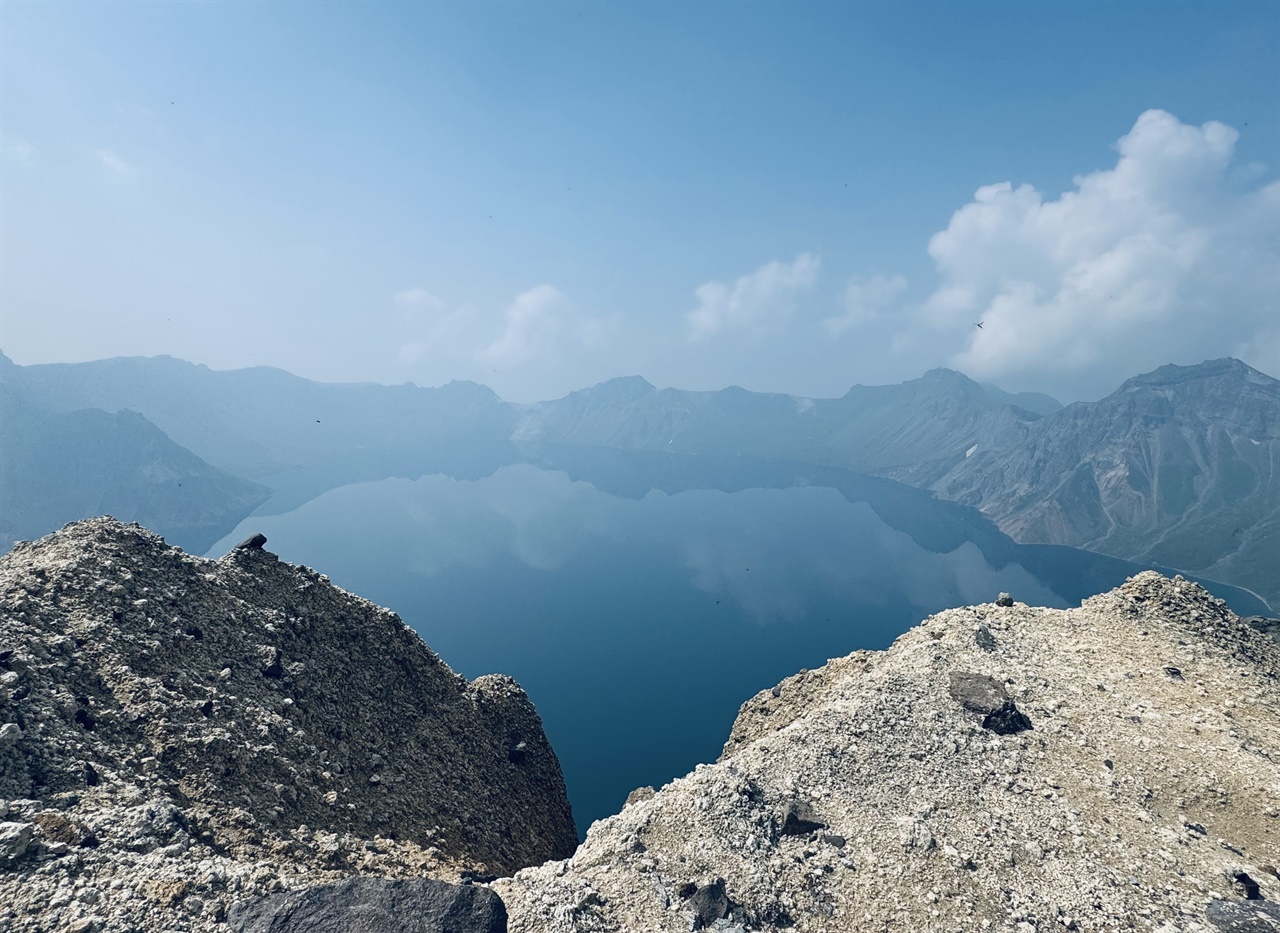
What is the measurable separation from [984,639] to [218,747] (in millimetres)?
40303

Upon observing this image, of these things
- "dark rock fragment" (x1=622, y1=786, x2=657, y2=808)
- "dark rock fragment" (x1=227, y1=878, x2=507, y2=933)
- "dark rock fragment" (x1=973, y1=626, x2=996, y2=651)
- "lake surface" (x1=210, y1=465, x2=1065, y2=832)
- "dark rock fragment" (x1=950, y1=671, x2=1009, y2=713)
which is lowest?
"lake surface" (x1=210, y1=465, x2=1065, y2=832)

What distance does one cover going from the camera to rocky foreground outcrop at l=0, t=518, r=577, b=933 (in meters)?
15.4

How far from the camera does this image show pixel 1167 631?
36188 millimetres

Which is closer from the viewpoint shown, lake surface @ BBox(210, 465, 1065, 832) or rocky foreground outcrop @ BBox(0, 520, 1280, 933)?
rocky foreground outcrop @ BBox(0, 520, 1280, 933)

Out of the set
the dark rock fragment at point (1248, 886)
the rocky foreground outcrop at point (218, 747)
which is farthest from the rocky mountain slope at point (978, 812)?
the rocky foreground outcrop at point (218, 747)

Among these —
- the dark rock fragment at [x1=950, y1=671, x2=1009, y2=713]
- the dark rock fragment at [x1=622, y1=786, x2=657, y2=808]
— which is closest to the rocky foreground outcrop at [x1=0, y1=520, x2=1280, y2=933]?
the dark rock fragment at [x1=950, y1=671, x2=1009, y2=713]

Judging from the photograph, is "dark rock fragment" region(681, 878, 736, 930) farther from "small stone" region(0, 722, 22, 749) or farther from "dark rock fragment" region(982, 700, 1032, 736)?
"small stone" region(0, 722, 22, 749)

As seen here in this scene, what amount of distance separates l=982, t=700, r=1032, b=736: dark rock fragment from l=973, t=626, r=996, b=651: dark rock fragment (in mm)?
6292

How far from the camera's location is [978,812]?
23.7 meters

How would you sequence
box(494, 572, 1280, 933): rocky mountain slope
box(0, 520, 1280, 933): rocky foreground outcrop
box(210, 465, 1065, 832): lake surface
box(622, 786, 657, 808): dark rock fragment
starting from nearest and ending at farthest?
box(0, 520, 1280, 933): rocky foreground outcrop, box(494, 572, 1280, 933): rocky mountain slope, box(622, 786, 657, 808): dark rock fragment, box(210, 465, 1065, 832): lake surface

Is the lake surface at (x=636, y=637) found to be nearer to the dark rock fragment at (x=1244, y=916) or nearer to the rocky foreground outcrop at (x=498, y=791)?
the rocky foreground outcrop at (x=498, y=791)

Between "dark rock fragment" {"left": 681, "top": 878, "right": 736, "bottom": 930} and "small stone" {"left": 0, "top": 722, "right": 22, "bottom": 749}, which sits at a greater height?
"small stone" {"left": 0, "top": 722, "right": 22, "bottom": 749}

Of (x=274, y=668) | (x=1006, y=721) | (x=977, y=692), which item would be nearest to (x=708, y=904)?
(x=1006, y=721)

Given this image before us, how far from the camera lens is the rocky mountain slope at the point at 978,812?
19.6 metres
